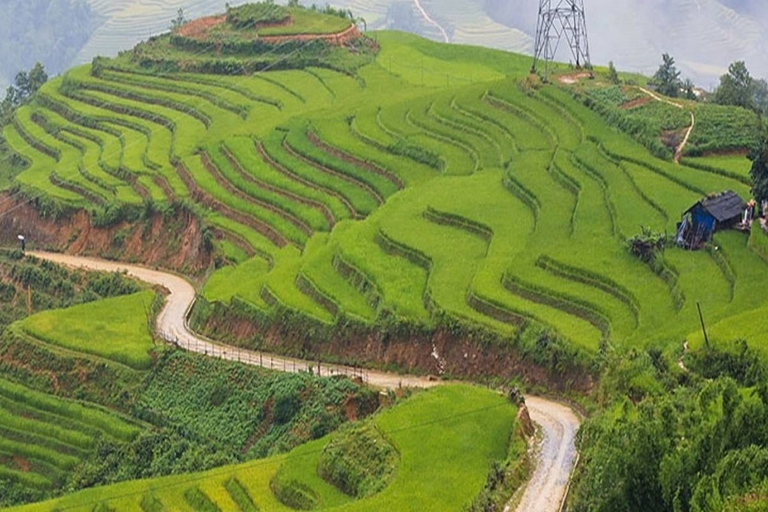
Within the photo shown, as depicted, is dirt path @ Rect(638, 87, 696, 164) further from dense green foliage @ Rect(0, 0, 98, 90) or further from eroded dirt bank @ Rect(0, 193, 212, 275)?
dense green foliage @ Rect(0, 0, 98, 90)

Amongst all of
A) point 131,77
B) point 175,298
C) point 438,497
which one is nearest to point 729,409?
point 438,497

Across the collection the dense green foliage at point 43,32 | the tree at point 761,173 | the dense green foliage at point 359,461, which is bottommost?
the dense green foliage at point 43,32

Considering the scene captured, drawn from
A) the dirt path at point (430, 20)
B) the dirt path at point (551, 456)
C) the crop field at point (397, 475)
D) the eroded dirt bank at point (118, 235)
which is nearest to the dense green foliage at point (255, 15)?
the eroded dirt bank at point (118, 235)

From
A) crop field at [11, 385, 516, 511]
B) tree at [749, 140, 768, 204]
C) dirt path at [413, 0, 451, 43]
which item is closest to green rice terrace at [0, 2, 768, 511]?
crop field at [11, 385, 516, 511]

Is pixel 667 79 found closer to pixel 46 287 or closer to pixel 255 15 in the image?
pixel 255 15

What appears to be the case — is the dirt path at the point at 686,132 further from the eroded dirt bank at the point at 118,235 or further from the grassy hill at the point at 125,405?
the eroded dirt bank at the point at 118,235

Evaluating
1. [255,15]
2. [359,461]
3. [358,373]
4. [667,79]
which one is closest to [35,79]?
[255,15]

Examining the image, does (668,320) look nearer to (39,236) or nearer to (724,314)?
(724,314)
